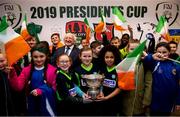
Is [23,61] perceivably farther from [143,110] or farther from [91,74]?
[143,110]

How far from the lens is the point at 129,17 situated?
6453 mm

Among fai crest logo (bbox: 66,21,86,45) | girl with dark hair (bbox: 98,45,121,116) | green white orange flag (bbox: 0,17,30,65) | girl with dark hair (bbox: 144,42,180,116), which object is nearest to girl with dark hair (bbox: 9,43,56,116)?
green white orange flag (bbox: 0,17,30,65)

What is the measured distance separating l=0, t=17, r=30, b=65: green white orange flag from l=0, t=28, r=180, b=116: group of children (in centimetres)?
10

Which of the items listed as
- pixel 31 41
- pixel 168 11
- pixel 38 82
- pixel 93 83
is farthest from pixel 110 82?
pixel 168 11

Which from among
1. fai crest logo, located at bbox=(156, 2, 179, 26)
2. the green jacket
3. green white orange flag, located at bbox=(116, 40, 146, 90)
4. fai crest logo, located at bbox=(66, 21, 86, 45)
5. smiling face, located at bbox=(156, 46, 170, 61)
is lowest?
the green jacket

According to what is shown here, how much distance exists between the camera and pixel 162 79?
3.30m

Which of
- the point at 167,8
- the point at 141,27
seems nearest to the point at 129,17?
the point at 141,27

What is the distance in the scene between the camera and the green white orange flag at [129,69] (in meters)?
3.05

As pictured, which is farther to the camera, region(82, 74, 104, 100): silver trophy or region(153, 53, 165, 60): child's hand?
region(153, 53, 165, 60): child's hand

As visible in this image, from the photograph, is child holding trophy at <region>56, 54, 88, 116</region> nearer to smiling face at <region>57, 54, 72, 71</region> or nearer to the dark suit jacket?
smiling face at <region>57, 54, 72, 71</region>

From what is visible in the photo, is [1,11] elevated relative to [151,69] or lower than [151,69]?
elevated

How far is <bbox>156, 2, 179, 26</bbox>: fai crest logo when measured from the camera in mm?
6438

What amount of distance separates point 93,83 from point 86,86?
10cm

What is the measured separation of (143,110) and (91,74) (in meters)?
0.84
